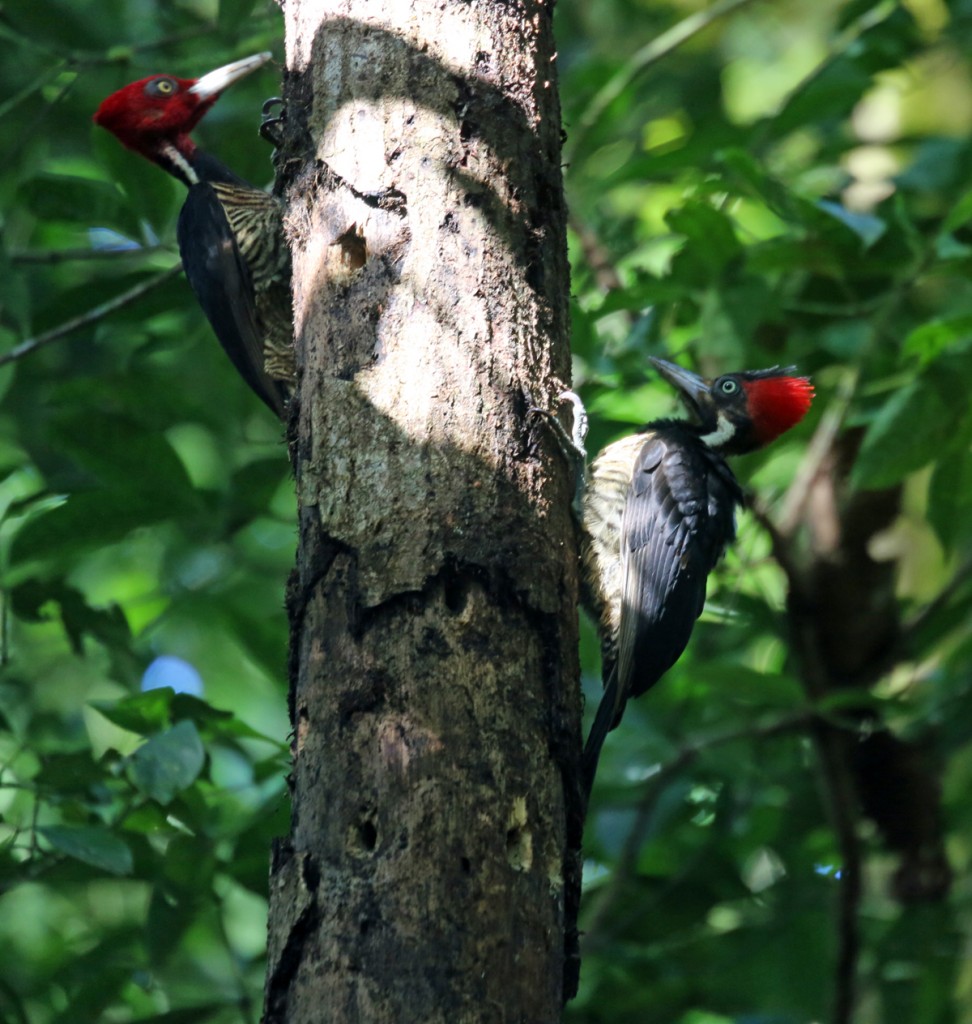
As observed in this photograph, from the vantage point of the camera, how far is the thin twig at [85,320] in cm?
398

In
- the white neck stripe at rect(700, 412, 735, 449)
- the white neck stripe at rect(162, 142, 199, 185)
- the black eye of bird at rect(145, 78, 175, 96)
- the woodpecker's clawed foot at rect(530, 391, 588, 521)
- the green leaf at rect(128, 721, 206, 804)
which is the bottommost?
the green leaf at rect(128, 721, 206, 804)

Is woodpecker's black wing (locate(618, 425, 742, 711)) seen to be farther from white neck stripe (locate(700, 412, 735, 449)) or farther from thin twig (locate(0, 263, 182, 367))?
thin twig (locate(0, 263, 182, 367))

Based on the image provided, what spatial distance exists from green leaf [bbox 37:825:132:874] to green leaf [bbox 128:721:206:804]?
157 millimetres

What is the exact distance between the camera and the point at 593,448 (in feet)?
12.8

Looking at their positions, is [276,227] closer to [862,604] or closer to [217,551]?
[217,551]

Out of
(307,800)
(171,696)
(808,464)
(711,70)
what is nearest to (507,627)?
(307,800)

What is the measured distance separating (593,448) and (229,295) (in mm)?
1232

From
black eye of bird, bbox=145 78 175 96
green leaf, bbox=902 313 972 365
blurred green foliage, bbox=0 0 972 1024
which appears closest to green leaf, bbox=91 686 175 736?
blurred green foliage, bbox=0 0 972 1024

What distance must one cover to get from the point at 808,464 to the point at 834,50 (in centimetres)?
171

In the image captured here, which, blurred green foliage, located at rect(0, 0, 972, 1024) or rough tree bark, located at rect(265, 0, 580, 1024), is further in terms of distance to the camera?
blurred green foliage, located at rect(0, 0, 972, 1024)

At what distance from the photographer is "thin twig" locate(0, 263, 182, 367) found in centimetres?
398

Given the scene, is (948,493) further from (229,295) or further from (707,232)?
(229,295)

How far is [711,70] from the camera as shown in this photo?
6801 mm

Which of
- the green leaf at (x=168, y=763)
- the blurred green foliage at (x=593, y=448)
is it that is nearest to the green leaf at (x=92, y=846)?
the blurred green foliage at (x=593, y=448)
